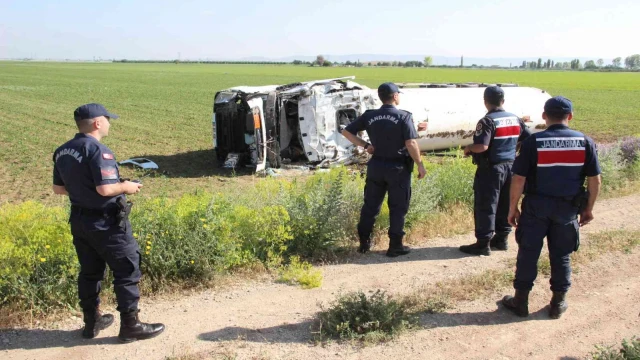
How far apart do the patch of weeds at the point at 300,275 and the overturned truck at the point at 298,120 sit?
6.80 metres

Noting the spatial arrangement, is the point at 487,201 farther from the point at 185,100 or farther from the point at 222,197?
the point at 185,100

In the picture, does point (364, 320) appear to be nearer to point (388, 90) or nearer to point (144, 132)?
point (388, 90)

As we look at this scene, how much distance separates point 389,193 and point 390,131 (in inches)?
28.7

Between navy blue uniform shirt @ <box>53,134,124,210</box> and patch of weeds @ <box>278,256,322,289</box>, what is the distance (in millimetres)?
1996

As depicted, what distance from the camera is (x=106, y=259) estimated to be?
4027mm

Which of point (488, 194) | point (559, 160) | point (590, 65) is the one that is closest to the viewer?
point (559, 160)

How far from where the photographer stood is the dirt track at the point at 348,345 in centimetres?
398

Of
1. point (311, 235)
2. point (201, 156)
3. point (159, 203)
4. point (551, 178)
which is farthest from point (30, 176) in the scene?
point (551, 178)

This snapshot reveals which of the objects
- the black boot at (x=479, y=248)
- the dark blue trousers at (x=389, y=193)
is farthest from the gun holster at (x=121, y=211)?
the black boot at (x=479, y=248)

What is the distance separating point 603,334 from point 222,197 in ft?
13.2

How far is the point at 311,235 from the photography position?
604cm

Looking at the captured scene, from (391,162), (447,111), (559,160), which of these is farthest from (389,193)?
(447,111)

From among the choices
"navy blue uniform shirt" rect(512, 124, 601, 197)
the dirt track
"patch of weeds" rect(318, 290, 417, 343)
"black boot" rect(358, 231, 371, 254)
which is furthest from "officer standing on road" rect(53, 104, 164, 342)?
"navy blue uniform shirt" rect(512, 124, 601, 197)

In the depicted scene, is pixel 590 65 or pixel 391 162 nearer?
pixel 391 162
